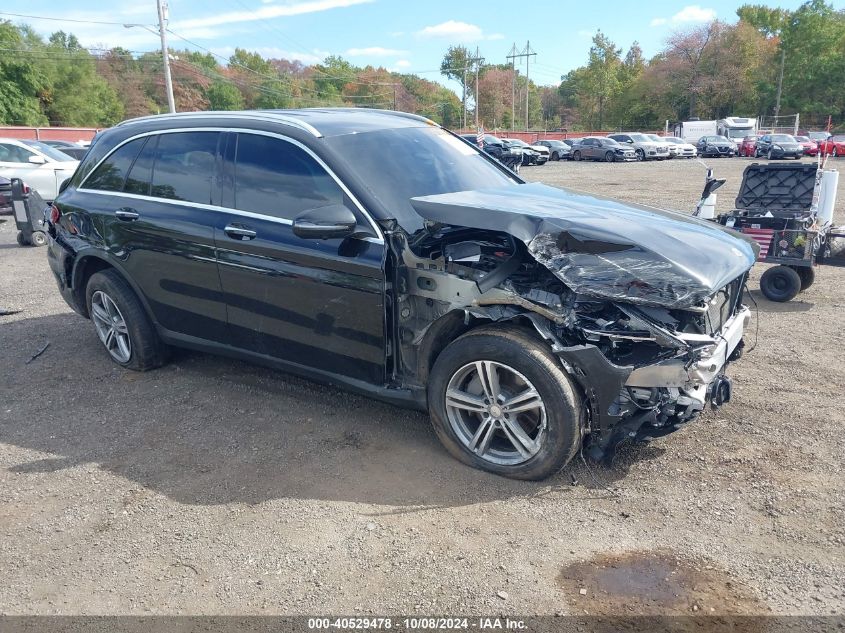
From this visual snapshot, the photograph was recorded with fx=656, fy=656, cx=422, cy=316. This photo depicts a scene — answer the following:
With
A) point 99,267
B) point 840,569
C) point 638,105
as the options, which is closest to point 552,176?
point 99,267

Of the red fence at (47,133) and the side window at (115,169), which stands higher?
the red fence at (47,133)

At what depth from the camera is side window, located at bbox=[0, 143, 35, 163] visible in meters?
14.4

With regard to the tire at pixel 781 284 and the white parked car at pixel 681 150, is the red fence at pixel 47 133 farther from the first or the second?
the tire at pixel 781 284

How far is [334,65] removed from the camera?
114 m

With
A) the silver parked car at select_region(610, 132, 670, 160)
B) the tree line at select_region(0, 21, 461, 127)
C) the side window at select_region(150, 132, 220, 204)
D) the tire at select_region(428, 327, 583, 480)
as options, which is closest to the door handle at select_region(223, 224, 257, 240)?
the side window at select_region(150, 132, 220, 204)

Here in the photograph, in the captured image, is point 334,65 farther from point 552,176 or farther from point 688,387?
point 688,387

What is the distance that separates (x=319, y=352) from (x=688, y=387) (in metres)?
2.12

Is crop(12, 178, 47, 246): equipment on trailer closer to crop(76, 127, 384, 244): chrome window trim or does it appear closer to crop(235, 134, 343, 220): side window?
crop(76, 127, 384, 244): chrome window trim

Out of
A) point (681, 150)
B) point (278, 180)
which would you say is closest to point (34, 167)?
point (278, 180)

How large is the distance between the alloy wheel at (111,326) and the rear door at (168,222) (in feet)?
1.33

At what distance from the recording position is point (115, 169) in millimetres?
5043

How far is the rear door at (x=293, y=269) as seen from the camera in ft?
12.3

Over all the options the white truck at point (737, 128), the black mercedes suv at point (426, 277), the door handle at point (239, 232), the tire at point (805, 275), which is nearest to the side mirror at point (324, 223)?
the black mercedes suv at point (426, 277)

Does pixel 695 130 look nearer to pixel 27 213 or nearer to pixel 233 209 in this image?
pixel 27 213
